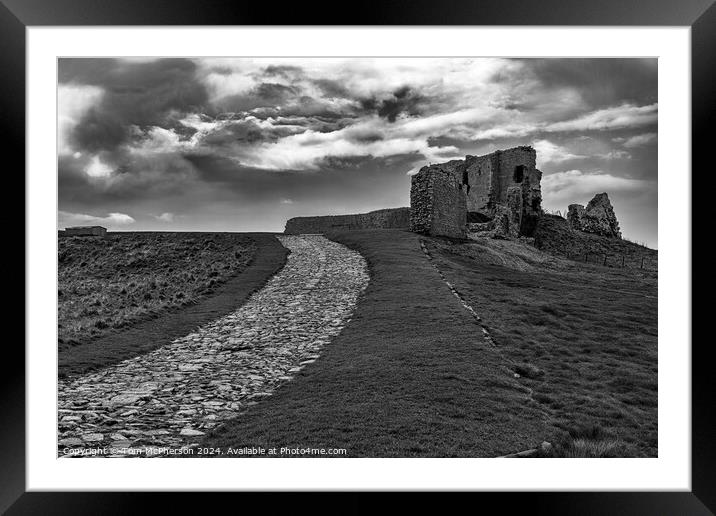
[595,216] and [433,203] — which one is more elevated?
[595,216]

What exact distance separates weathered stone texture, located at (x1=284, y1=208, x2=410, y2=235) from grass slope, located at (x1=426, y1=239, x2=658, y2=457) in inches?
981

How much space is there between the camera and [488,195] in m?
47.8

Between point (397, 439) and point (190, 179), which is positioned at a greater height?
point (190, 179)

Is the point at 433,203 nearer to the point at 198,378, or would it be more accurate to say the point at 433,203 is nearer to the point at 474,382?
the point at 474,382

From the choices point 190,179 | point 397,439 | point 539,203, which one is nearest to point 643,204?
point 397,439

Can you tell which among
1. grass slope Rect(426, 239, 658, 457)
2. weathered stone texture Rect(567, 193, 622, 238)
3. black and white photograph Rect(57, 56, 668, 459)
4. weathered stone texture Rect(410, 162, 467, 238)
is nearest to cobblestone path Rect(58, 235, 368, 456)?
black and white photograph Rect(57, 56, 668, 459)

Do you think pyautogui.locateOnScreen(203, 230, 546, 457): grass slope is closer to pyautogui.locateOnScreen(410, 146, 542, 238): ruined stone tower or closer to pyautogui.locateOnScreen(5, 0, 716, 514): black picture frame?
pyautogui.locateOnScreen(5, 0, 716, 514): black picture frame

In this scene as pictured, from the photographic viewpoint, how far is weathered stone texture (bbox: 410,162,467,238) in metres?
26.9

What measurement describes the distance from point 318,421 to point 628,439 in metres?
4.77

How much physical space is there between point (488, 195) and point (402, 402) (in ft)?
144
